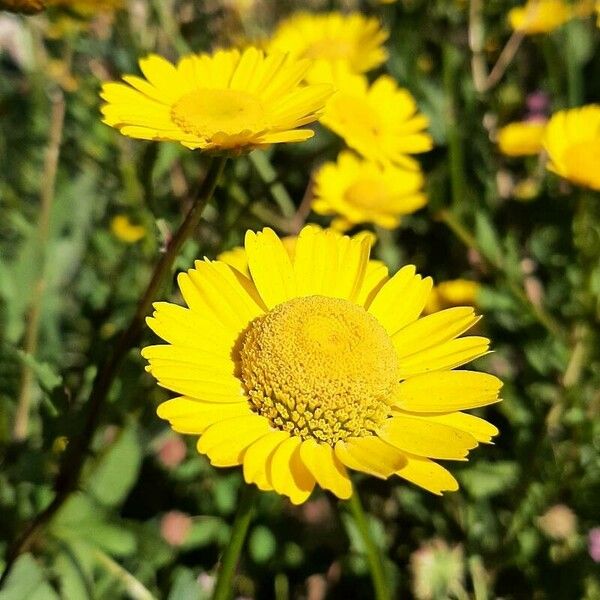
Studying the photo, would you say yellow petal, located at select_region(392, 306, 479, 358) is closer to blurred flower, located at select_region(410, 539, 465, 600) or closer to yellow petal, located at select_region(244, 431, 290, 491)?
yellow petal, located at select_region(244, 431, 290, 491)

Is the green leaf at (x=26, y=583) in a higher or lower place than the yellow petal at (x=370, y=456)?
lower

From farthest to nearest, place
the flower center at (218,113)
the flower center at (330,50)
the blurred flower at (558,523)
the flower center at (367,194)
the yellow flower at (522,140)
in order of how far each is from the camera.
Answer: the flower center at (330,50), the yellow flower at (522,140), the flower center at (367,194), the blurred flower at (558,523), the flower center at (218,113)

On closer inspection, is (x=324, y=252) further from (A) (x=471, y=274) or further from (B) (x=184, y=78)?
(A) (x=471, y=274)

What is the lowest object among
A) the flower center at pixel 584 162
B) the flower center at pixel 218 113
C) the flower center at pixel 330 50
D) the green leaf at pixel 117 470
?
the green leaf at pixel 117 470

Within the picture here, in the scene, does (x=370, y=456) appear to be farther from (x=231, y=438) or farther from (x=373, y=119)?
(x=373, y=119)

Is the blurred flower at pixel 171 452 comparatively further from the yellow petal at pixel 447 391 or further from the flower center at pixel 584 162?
the flower center at pixel 584 162

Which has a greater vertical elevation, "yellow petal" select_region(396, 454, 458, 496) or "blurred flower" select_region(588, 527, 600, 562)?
"yellow petal" select_region(396, 454, 458, 496)

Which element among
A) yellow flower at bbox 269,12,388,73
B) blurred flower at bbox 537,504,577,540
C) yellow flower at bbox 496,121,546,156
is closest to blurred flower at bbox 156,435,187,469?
blurred flower at bbox 537,504,577,540

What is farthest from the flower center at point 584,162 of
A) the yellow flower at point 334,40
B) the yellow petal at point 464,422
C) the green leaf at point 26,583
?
the green leaf at point 26,583
